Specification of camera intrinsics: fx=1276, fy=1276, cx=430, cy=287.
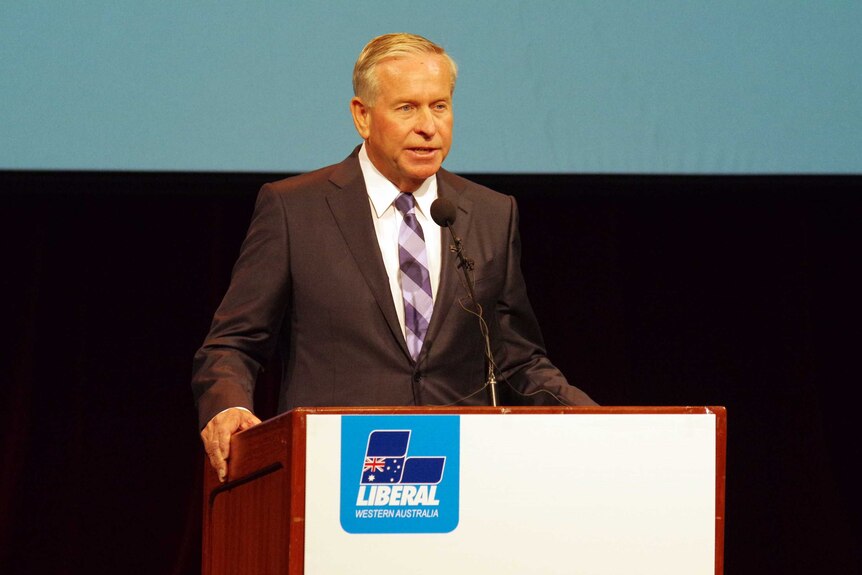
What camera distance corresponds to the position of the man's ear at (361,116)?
227cm

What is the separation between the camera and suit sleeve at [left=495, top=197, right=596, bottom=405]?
2.19m

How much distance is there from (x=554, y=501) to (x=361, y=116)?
933 millimetres

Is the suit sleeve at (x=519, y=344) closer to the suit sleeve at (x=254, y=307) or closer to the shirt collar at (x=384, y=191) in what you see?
the shirt collar at (x=384, y=191)

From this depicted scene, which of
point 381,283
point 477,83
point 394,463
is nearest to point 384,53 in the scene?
point 381,283

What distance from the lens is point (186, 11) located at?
3.36m

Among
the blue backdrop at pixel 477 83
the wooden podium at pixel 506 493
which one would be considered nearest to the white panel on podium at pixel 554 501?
the wooden podium at pixel 506 493

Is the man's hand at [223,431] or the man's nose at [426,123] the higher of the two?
the man's nose at [426,123]

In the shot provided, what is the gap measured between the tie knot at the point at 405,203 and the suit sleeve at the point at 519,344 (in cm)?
21

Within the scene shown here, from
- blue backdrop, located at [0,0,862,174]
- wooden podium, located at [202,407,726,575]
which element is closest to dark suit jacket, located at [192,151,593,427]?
wooden podium, located at [202,407,726,575]

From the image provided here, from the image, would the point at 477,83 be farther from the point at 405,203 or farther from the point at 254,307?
the point at 254,307

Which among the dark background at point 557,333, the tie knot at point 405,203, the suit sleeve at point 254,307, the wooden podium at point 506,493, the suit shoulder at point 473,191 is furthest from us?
the dark background at point 557,333

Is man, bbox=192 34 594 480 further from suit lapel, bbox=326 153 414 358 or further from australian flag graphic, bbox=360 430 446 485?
australian flag graphic, bbox=360 430 446 485

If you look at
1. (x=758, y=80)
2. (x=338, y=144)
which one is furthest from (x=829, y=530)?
(x=338, y=144)

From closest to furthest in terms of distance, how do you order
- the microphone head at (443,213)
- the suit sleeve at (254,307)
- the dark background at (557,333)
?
the microphone head at (443,213) → the suit sleeve at (254,307) → the dark background at (557,333)
